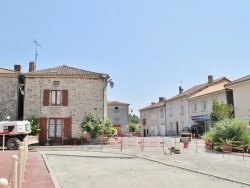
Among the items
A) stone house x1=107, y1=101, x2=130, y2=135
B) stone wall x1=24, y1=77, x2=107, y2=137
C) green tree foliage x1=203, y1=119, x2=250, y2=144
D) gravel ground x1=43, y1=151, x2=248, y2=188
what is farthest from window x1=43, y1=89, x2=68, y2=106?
stone house x1=107, y1=101, x2=130, y2=135

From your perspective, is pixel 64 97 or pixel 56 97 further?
pixel 56 97

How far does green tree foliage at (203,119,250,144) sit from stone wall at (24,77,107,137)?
10.7 metres

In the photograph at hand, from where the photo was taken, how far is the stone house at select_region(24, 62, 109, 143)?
83.4 feet

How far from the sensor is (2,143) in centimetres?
2002

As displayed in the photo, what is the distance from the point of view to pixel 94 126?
24812 mm

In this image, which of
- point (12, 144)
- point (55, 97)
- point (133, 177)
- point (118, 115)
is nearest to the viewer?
point (133, 177)

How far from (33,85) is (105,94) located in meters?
6.50

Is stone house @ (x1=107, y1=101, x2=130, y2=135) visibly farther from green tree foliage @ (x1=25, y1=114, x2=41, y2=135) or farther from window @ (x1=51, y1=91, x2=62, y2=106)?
green tree foliage @ (x1=25, y1=114, x2=41, y2=135)

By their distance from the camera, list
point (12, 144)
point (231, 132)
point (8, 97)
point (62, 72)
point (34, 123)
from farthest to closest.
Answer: point (62, 72)
point (8, 97)
point (34, 123)
point (12, 144)
point (231, 132)

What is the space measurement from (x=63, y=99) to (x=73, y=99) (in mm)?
881

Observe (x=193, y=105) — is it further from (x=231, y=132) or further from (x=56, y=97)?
(x=231, y=132)

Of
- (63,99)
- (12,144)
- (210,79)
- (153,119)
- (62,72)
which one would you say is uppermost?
(210,79)

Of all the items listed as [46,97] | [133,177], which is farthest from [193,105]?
[133,177]

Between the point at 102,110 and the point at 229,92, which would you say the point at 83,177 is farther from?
the point at 229,92
